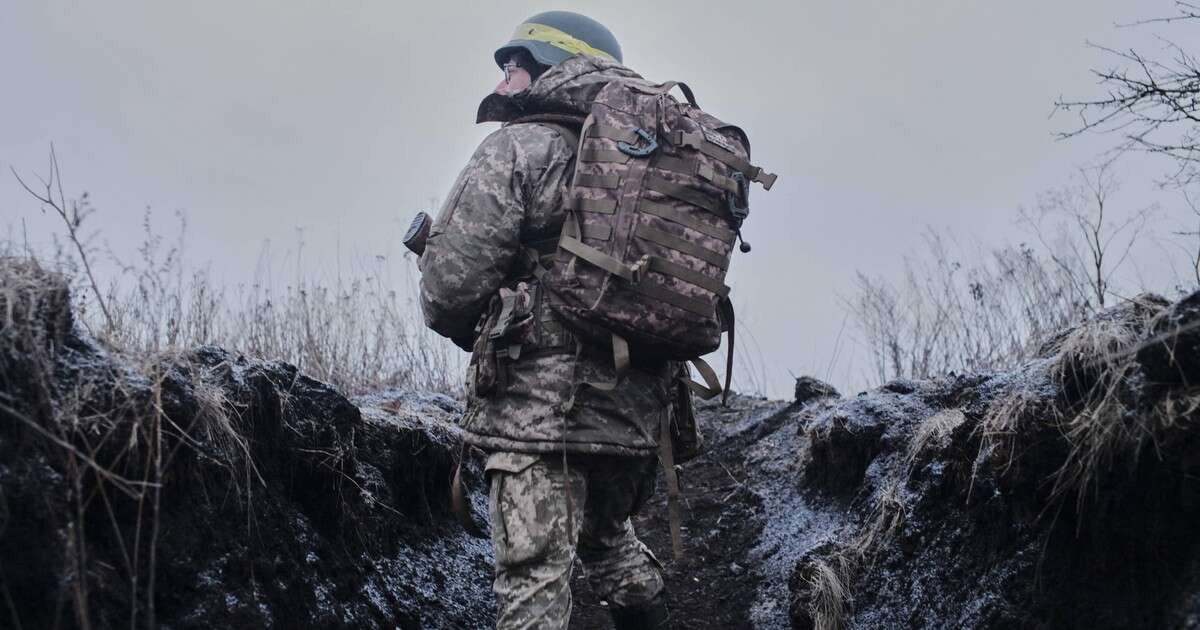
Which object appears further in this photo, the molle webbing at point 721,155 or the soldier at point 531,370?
the molle webbing at point 721,155

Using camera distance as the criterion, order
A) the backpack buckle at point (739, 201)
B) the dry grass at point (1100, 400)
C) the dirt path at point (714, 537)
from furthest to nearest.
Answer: the dirt path at point (714, 537), the backpack buckle at point (739, 201), the dry grass at point (1100, 400)

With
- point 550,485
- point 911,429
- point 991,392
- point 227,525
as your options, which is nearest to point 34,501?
point 227,525

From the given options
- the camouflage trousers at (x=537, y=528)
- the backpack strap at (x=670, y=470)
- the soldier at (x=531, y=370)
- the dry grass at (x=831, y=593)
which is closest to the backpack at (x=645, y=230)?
the soldier at (x=531, y=370)

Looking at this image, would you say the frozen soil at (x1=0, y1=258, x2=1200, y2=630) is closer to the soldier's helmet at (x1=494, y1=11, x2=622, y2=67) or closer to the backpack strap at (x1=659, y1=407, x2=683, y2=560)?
the backpack strap at (x1=659, y1=407, x2=683, y2=560)

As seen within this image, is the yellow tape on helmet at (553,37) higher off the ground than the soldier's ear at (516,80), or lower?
higher

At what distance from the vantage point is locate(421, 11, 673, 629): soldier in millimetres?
2812

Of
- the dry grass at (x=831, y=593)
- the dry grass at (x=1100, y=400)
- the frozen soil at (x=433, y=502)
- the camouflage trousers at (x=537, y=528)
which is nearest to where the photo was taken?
the frozen soil at (x=433, y=502)

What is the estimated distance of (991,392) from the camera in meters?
3.23

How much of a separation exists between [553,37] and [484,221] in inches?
34.3

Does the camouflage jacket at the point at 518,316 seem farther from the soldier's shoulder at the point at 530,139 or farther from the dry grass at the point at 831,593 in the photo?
the dry grass at the point at 831,593

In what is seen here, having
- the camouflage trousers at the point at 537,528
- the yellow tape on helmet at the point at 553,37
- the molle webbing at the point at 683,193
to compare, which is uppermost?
the yellow tape on helmet at the point at 553,37

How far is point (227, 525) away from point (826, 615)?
217cm

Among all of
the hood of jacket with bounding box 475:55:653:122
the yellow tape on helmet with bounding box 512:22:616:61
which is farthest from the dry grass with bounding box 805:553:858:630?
the yellow tape on helmet with bounding box 512:22:616:61

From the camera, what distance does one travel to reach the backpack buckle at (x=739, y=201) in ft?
9.93
